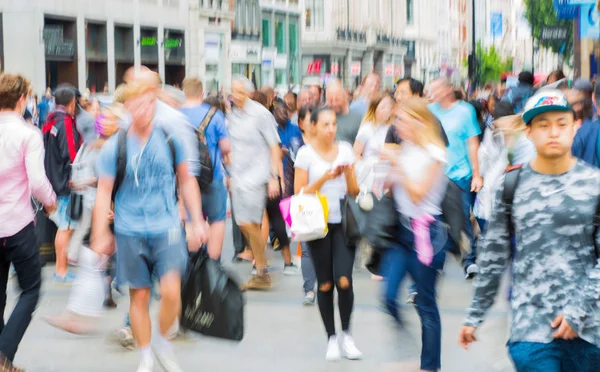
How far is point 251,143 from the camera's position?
37.2 ft

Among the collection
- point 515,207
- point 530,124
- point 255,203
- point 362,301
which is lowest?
point 362,301

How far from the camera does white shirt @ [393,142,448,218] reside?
23.0ft

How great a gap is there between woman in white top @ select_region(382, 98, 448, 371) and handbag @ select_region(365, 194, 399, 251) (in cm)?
3

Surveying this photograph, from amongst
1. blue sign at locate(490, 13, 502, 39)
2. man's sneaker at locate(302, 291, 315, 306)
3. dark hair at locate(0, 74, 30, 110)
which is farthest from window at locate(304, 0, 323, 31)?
dark hair at locate(0, 74, 30, 110)

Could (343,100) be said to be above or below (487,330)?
above

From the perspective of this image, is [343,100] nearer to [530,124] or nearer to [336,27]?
[530,124]

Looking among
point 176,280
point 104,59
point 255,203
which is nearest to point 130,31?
point 104,59

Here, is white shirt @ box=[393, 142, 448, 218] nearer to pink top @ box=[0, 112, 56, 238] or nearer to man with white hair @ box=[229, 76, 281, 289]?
pink top @ box=[0, 112, 56, 238]

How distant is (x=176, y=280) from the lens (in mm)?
7246

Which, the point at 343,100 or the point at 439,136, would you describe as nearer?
the point at 439,136

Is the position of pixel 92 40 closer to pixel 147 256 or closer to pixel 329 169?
pixel 329 169

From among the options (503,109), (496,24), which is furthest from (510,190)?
(496,24)

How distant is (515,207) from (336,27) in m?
66.4

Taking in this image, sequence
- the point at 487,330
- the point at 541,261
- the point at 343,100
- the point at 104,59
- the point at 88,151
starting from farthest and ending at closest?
1. the point at 104,59
2. the point at 343,100
3. the point at 88,151
4. the point at 487,330
5. the point at 541,261
